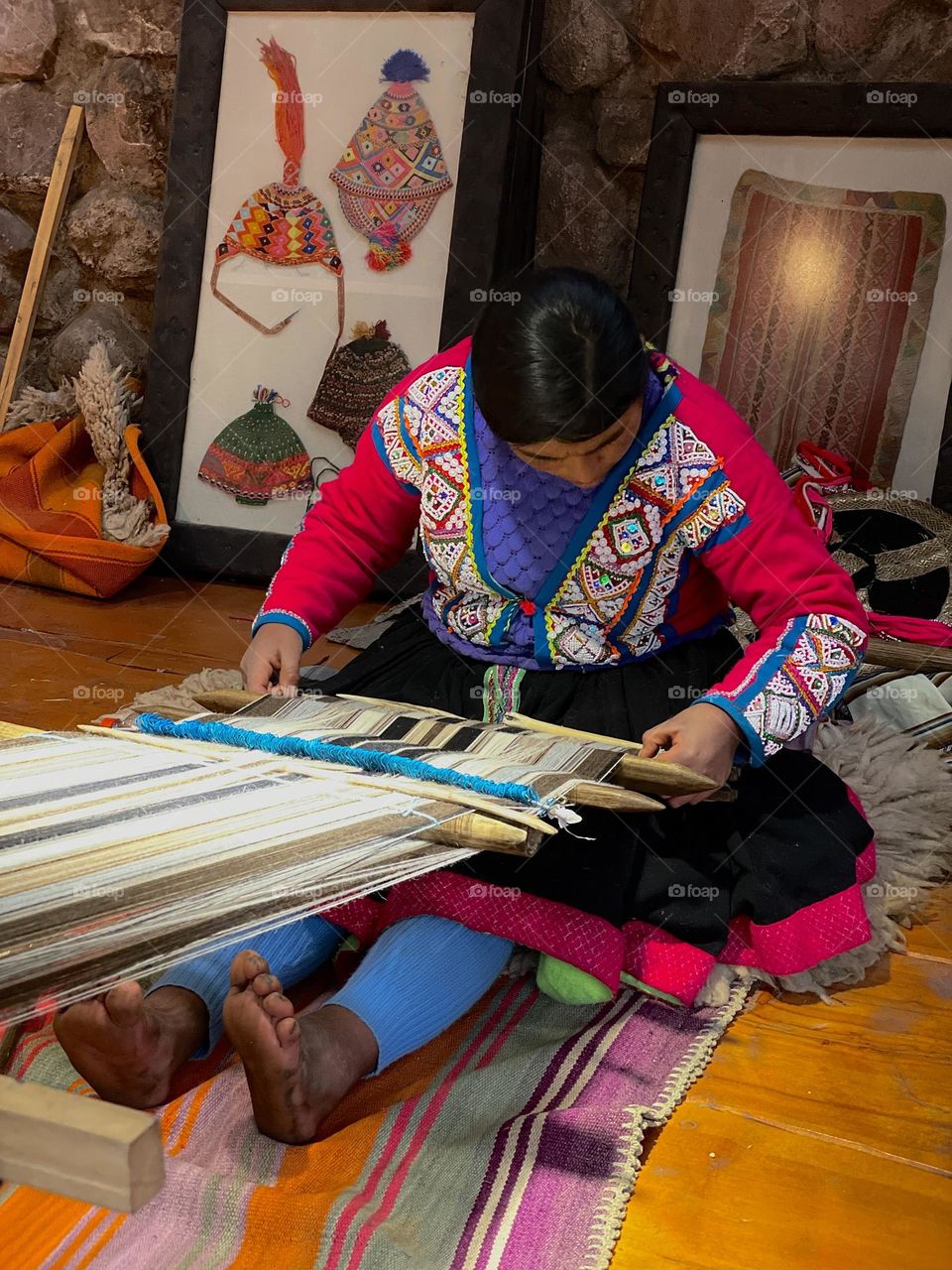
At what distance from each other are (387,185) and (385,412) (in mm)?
1647

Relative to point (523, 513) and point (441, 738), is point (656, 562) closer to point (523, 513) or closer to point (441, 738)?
point (523, 513)

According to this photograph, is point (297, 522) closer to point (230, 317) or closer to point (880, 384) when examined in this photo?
point (230, 317)

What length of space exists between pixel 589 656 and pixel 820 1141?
63 centimetres

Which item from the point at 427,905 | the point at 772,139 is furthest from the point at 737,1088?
the point at 772,139

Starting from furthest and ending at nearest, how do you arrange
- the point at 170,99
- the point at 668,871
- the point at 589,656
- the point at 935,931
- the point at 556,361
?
the point at 170,99 < the point at 935,931 < the point at 589,656 < the point at 668,871 < the point at 556,361
